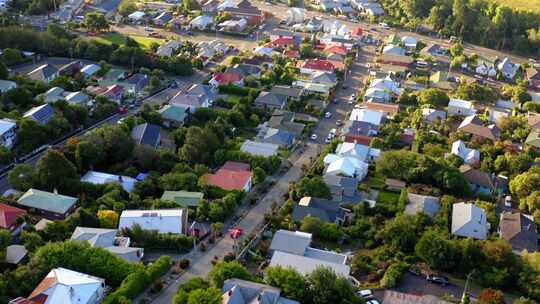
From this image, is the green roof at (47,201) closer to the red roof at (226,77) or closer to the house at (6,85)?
the house at (6,85)

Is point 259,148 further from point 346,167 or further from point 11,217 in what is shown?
point 11,217

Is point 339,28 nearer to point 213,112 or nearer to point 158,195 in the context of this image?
point 213,112

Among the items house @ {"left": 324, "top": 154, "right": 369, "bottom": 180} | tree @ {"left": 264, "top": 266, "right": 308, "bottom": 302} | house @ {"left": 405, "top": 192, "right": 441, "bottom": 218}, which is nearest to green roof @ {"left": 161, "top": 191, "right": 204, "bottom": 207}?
tree @ {"left": 264, "top": 266, "right": 308, "bottom": 302}

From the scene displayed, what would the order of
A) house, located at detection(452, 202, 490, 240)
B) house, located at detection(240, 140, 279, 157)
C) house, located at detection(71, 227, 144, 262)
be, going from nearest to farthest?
1. house, located at detection(71, 227, 144, 262)
2. house, located at detection(452, 202, 490, 240)
3. house, located at detection(240, 140, 279, 157)

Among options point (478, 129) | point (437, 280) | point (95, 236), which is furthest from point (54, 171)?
point (478, 129)

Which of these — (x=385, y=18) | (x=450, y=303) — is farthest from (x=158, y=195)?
(x=385, y=18)

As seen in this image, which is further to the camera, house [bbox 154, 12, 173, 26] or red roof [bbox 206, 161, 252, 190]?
house [bbox 154, 12, 173, 26]

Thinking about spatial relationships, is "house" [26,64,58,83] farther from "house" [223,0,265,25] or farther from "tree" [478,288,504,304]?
"tree" [478,288,504,304]

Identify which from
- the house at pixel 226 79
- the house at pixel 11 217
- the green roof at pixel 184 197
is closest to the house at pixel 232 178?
the green roof at pixel 184 197
